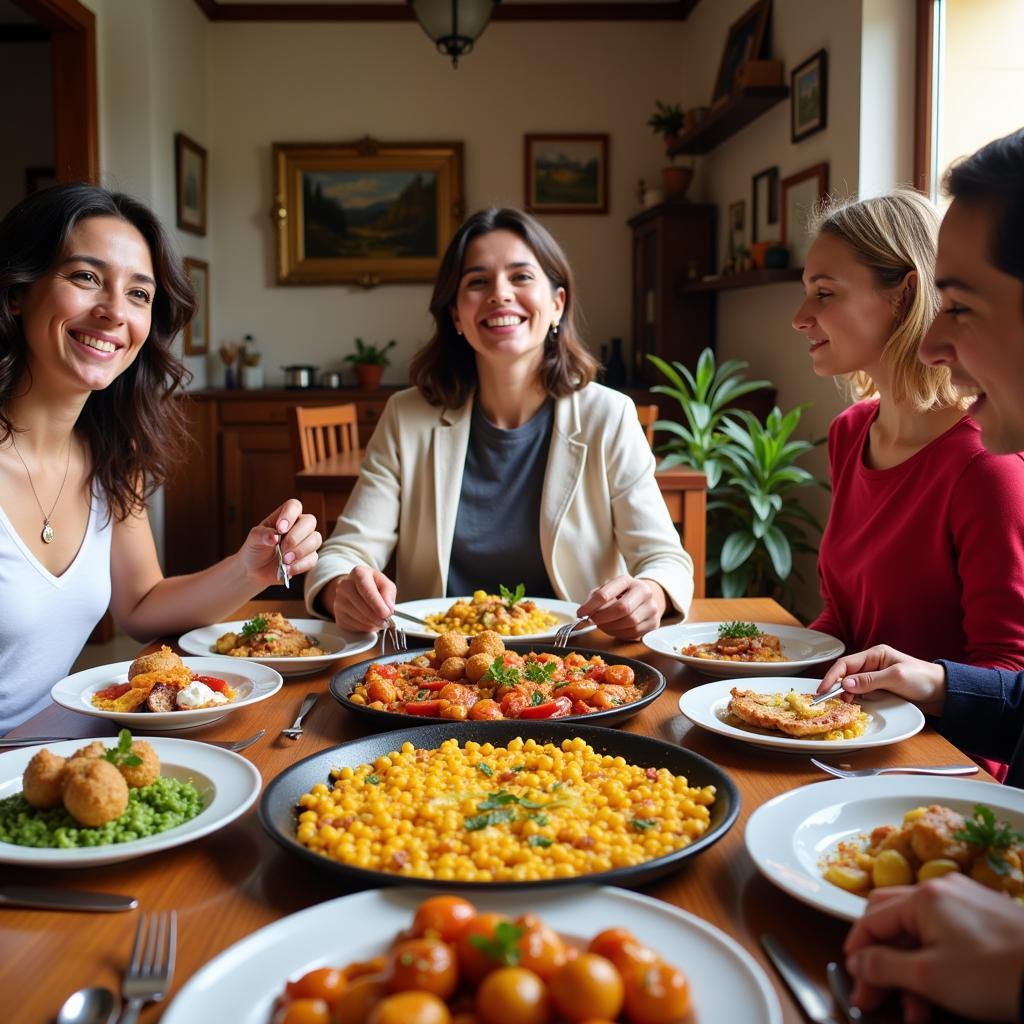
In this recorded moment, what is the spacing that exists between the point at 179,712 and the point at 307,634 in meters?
0.53

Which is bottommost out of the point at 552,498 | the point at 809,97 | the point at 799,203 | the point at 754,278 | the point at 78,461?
the point at 552,498

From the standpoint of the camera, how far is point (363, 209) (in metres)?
6.90

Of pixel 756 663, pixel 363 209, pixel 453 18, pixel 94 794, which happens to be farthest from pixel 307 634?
pixel 363 209

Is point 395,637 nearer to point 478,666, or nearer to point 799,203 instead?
point 478,666

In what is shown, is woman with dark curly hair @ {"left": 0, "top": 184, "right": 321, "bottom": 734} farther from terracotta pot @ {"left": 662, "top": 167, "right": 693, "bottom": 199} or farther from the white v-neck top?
terracotta pot @ {"left": 662, "top": 167, "right": 693, "bottom": 199}

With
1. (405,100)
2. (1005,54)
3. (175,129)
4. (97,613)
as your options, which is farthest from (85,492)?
(405,100)

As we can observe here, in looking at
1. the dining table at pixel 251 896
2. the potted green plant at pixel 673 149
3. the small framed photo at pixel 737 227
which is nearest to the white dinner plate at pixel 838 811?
the dining table at pixel 251 896

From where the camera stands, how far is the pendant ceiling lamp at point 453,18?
4.35 metres

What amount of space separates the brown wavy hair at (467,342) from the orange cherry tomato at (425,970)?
1.89 m

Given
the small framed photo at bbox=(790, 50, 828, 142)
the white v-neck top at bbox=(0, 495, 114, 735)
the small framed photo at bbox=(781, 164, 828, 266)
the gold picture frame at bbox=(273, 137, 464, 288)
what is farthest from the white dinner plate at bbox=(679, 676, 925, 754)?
the gold picture frame at bbox=(273, 137, 464, 288)

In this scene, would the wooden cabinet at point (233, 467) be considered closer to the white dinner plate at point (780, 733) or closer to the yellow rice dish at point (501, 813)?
the white dinner plate at point (780, 733)

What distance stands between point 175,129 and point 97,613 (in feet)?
16.1

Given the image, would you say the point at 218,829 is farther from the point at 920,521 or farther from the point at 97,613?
the point at 920,521

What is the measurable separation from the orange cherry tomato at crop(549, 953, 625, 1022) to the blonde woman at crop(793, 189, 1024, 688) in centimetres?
109
